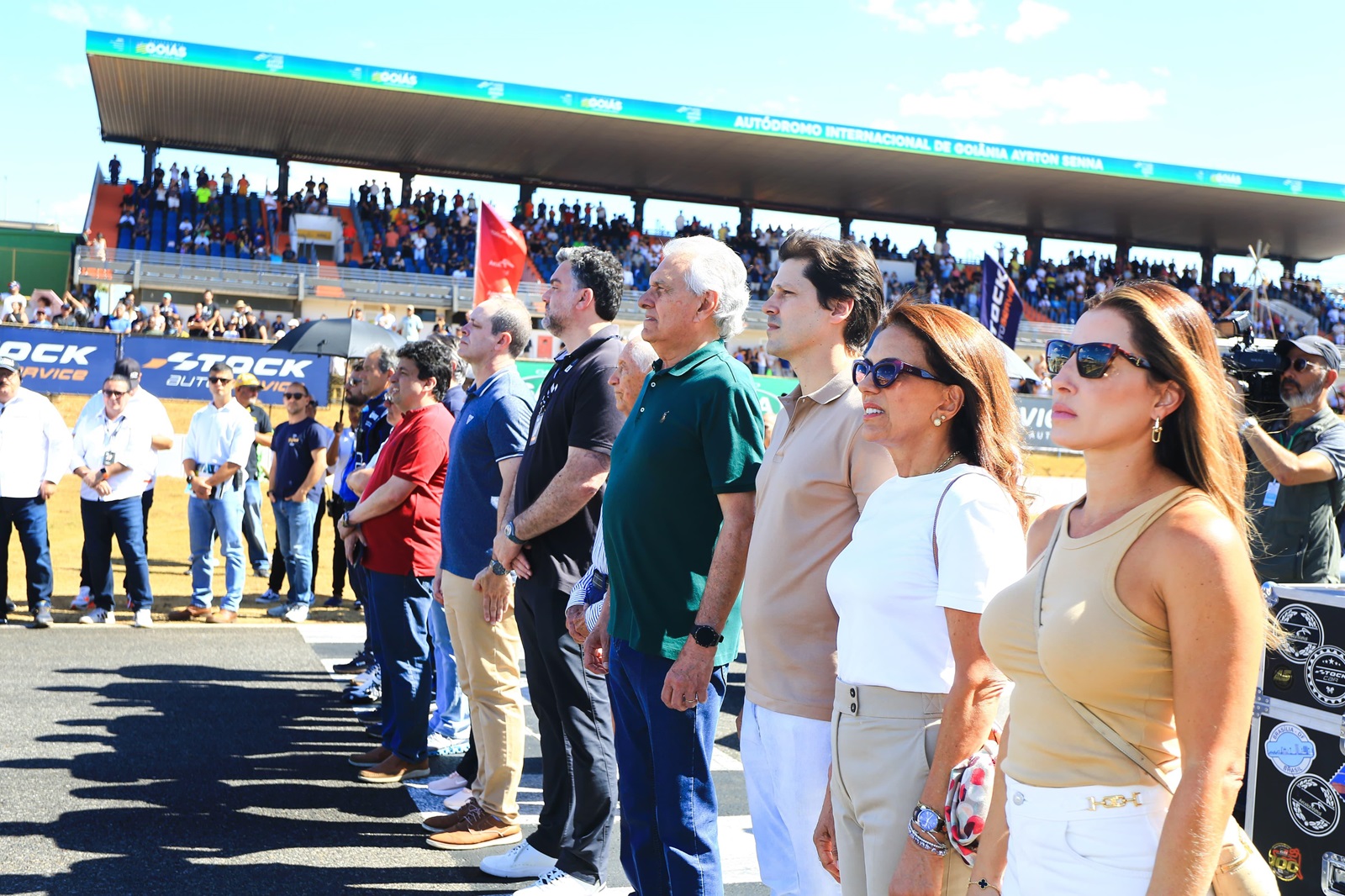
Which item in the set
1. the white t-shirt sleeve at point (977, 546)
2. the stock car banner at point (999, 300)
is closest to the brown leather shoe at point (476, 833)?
the white t-shirt sleeve at point (977, 546)

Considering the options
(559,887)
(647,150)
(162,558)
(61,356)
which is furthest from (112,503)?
(647,150)

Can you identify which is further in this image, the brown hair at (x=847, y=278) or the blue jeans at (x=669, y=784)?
the blue jeans at (x=669, y=784)

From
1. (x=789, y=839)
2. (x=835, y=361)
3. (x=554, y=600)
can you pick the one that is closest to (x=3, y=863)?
(x=554, y=600)

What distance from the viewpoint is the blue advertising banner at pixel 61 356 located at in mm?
18062

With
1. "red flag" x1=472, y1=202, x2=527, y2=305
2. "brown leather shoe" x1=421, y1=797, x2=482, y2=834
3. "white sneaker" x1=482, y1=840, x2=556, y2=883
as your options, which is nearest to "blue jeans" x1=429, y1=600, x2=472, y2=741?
"brown leather shoe" x1=421, y1=797, x2=482, y2=834

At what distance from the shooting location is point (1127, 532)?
173cm

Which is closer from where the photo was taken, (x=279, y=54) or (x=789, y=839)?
(x=789, y=839)

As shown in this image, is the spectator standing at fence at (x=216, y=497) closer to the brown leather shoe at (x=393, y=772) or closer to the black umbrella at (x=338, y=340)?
the black umbrella at (x=338, y=340)

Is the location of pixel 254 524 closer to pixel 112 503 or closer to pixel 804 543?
pixel 112 503

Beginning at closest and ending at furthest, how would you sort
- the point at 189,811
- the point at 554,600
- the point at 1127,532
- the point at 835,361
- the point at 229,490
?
the point at 1127,532 < the point at 835,361 < the point at 554,600 < the point at 189,811 < the point at 229,490

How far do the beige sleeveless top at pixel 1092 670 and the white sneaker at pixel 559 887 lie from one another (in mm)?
2465

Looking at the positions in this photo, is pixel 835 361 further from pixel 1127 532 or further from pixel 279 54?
pixel 279 54

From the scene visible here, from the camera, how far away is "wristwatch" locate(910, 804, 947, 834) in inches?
81.9

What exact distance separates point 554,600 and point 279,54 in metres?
27.3
